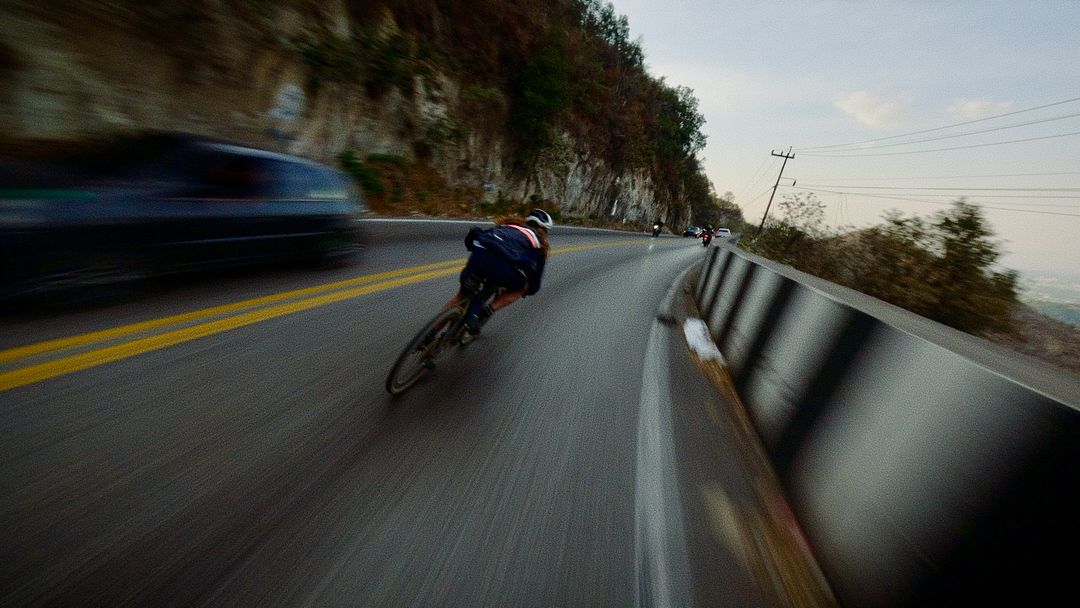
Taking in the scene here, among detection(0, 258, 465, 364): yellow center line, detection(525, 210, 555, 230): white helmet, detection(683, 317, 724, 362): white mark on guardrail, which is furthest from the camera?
detection(683, 317, 724, 362): white mark on guardrail

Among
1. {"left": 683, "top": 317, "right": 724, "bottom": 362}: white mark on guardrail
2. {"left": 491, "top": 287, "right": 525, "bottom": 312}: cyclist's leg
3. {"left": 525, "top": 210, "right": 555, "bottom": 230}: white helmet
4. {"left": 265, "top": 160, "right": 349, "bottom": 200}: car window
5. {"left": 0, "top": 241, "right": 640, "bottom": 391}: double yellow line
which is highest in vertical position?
{"left": 525, "top": 210, "right": 555, "bottom": 230}: white helmet

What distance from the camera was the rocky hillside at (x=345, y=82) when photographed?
8086 millimetres

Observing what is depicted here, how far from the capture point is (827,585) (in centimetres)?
227

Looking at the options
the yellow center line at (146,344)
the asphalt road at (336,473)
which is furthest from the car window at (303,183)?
the asphalt road at (336,473)

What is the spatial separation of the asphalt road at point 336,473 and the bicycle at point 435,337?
6.1 inches

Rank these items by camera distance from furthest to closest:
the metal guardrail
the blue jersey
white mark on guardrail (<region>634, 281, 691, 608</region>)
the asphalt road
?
1. the blue jersey
2. white mark on guardrail (<region>634, 281, 691, 608</region>)
3. the asphalt road
4. the metal guardrail

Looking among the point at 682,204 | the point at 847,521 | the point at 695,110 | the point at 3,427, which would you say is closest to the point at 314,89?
the point at 3,427

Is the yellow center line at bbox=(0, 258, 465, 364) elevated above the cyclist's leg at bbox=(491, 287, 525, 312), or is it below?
below

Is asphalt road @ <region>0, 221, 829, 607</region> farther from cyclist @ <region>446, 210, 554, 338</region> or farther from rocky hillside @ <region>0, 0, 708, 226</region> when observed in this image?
rocky hillside @ <region>0, 0, 708, 226</region>

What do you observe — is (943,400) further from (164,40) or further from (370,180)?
(370,180)

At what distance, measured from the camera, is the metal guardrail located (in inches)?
58.6

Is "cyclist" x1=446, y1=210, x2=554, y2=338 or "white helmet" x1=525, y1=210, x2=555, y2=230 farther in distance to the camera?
"white helmet" x1=525, y1=210, x2=555, y2=230

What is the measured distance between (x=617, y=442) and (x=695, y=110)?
209 ft

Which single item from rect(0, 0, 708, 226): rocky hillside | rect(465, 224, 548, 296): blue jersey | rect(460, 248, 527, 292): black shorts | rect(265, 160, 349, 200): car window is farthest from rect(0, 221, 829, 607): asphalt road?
rect(0, 0, 708, 226): rocky hillside
